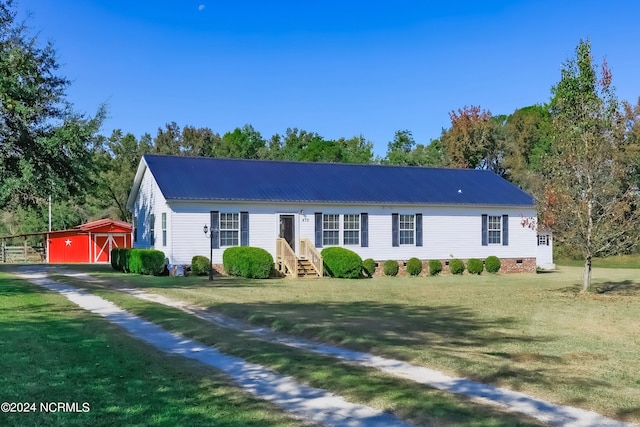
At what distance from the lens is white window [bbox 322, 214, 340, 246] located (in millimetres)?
29112

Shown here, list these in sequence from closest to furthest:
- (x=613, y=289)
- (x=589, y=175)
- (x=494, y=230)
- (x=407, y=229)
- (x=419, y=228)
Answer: (x=589, y=175) < (x=613, y=289) < (x=407, y=229) < (x=419, y=228) < (x=494, y=230)

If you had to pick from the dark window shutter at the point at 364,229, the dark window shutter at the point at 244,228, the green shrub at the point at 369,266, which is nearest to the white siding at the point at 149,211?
the dark window shutter at the point at 244,228

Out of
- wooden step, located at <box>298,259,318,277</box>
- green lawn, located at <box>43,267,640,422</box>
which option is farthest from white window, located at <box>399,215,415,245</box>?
green lawn, located at <box>43,267,640,422</box>

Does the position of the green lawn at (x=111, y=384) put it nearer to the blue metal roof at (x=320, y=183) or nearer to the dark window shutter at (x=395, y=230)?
the blue metal roof at (x=320, y=183)

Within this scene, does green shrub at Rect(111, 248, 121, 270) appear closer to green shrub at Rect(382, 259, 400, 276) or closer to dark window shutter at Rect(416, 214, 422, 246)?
green shrub at Rect(382, 259, 400, 276)

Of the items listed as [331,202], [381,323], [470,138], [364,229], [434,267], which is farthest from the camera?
[470,138]

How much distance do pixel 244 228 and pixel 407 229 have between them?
8.04 m

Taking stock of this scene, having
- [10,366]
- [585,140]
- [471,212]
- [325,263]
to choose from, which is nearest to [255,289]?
[325,263]

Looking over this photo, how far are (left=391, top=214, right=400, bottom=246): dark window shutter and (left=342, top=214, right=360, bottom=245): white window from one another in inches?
69.9

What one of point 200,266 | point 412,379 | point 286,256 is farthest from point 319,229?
point 412,379

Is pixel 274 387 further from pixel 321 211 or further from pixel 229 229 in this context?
pixel 321 211

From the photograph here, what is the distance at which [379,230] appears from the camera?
98.8ft

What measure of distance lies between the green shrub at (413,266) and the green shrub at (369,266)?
6.36 feet

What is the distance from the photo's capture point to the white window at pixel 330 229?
95.5ft
